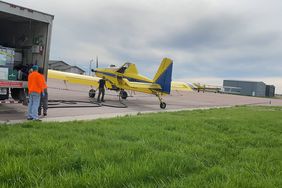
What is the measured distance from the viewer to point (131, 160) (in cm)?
468

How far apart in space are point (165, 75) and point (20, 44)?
10163 mm

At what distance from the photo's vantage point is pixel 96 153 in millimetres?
4812

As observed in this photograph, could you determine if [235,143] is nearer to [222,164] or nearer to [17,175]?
[222,164]

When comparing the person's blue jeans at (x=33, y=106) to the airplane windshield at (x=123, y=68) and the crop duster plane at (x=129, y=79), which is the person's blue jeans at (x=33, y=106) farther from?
the airplane windshield at (x=123, y=68)

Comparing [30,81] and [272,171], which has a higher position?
[30,81]

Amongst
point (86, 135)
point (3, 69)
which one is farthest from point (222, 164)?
point (3, 69)

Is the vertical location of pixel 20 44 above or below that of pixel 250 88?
below

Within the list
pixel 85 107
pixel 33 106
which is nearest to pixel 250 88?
pixel 85 107

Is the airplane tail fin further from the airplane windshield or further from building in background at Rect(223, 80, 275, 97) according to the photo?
building in background at Rect(223, 80, 275, 97)

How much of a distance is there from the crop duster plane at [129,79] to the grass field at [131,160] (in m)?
12.4

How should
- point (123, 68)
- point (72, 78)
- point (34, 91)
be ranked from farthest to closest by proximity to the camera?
point (123, 68) < point (72, 78) < point (34, 91)

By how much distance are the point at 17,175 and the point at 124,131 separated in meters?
3.76

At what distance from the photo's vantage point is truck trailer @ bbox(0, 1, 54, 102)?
9781 mm

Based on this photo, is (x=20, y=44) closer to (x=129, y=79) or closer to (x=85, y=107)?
(x=85, y=107)
